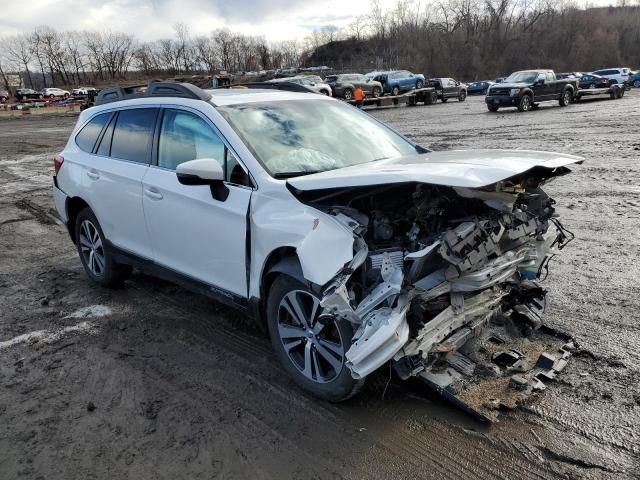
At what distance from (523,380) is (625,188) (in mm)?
6716

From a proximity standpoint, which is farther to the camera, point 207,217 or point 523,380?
point 207,217

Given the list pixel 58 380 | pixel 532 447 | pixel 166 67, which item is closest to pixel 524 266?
pixel 532 447

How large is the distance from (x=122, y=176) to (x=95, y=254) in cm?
128

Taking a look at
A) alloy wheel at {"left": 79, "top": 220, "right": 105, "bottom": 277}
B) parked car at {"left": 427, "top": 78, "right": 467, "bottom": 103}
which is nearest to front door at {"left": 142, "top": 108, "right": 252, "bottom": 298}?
alloy wheel at {"left": 79, "top": 220, "right": 105, "bottom": 277}

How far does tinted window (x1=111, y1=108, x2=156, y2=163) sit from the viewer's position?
4535mm

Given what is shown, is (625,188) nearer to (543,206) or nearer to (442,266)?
(543,206)

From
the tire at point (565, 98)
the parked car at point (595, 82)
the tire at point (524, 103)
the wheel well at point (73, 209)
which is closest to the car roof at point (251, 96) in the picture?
the wheel well at point (73, 209)

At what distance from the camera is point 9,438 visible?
3.14 m

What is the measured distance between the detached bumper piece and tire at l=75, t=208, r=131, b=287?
3553mm

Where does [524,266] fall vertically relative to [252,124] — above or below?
below

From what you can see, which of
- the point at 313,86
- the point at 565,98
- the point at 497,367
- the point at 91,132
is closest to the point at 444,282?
the point at 497,367

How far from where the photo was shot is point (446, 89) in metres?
37.5

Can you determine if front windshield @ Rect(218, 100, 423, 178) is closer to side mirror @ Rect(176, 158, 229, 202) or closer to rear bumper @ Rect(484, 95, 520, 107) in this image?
side mirror @ Rect(176, 158, 229, 202)

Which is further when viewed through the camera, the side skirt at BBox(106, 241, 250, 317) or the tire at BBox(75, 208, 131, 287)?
the tire at BBox(75, 208, 131, 287)
